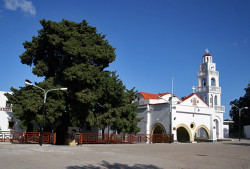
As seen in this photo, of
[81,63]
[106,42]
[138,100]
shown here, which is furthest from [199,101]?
[81,63]

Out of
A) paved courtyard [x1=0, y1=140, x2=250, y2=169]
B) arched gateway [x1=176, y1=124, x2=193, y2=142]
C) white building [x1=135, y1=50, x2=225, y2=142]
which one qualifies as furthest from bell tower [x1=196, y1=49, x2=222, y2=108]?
paved courtyard [x1=0, y1=140, x2=250, y2=169]

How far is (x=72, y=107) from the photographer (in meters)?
24.5

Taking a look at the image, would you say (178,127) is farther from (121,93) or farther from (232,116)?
(232,116)

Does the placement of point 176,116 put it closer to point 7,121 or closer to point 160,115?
point 160,115

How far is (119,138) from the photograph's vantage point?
28.4 metres

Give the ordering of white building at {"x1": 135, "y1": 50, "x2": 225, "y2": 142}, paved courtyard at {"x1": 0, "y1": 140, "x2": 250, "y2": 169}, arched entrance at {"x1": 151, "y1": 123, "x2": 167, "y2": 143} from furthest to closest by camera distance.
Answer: white building at {"x1": 135, "y1": 50, "x2": 225, "y2": 142} → arched entrance at {"x1": 151, "y1": 123, "x2": 167, "y2": 143} → paved courtyard at {"x1": 0, "y1": 140, "x2": 250, "y2": 169}

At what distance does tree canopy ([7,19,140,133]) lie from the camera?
23.2m

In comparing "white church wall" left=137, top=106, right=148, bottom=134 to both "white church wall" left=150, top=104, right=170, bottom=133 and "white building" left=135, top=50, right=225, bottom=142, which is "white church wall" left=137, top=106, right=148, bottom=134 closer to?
"white building" left=135, top=50, right=225, bottom=142

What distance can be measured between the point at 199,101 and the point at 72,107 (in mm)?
19744

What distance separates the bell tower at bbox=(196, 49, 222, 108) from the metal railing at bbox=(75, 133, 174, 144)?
1670 cm

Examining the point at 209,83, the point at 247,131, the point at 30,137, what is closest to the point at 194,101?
the point at 209,83

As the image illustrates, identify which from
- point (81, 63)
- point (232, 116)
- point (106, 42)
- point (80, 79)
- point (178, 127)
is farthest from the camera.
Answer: point (232, 116)

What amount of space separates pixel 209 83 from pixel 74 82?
2956 centimetres

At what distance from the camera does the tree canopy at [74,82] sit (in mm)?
23156
